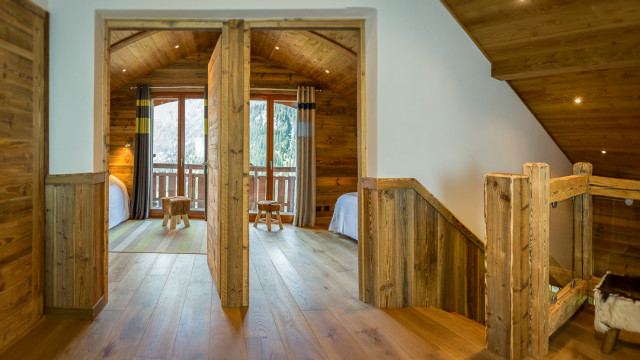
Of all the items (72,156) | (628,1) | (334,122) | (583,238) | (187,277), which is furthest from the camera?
(334,122)

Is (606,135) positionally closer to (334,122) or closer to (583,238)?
(583,238)

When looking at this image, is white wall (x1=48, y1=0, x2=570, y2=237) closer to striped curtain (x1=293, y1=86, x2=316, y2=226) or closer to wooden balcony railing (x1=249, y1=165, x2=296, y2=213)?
striped curtain (x1=293, y1=86, x2=316, y2=226)

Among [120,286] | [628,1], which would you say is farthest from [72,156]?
[628,1]

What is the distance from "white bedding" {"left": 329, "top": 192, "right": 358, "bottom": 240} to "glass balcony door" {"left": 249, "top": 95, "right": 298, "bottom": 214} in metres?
1.40

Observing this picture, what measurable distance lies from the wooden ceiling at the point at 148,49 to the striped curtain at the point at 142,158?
396 millimetres

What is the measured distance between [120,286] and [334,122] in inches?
165

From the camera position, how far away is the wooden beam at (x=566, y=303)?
2070 mm

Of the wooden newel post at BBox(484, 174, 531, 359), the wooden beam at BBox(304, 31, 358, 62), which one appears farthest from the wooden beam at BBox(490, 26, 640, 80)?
the wooden beam at BBox(304, 31, 358, 62)

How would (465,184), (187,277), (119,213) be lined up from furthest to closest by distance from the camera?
(119,213) → (187,277) → (465,184)

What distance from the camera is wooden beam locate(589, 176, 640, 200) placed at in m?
2.29

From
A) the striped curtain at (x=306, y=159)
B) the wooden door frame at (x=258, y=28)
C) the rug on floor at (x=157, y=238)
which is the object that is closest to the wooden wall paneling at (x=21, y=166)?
the wooden door frame at (x=258, y=28)

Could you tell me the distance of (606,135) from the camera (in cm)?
330

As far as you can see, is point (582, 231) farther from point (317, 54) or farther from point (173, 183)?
point (173, 183)

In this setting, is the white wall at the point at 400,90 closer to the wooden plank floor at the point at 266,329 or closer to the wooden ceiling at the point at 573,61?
the wooden ceiling at the point at 573,61
